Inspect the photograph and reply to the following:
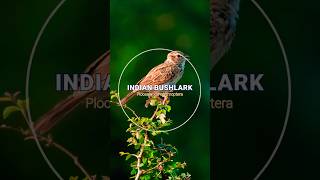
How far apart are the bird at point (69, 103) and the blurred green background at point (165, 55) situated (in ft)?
0.14

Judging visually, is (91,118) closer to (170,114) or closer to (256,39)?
(170,114)

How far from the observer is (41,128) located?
4.67ft

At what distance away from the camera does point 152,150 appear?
1.41m

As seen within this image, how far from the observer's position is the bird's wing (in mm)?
1388

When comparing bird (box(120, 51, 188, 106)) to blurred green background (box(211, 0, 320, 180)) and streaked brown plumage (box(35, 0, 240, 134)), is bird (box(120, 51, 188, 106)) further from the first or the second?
blurred green background (box(211, 0, 320, 180))

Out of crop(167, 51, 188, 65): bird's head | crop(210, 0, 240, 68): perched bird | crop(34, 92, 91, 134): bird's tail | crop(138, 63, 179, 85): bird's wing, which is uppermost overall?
crop(210, 0, 240, 68): perched bird

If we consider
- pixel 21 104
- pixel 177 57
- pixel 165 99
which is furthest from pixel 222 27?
pixel 21 104

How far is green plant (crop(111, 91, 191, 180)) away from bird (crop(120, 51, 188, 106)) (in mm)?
69

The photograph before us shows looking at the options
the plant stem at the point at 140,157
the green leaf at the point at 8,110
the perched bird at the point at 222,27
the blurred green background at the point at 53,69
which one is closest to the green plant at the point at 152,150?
the plant stem at the point at 140,157

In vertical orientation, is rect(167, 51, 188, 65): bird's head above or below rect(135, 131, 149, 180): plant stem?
above

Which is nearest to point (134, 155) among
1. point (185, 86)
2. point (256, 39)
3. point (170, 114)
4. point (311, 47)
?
point (170, 114)

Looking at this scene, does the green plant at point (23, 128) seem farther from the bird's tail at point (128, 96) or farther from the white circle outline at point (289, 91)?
the white circle outline at point (289, 91)

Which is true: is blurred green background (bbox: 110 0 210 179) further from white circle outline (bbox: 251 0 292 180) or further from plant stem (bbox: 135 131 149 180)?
white circle outline (bbox: 251 0 292 180)

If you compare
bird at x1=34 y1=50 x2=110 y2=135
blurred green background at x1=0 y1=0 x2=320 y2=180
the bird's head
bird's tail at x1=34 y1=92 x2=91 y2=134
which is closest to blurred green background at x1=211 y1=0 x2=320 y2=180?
blurred green background at x1=0 y1=0 x2=320 y2=180
